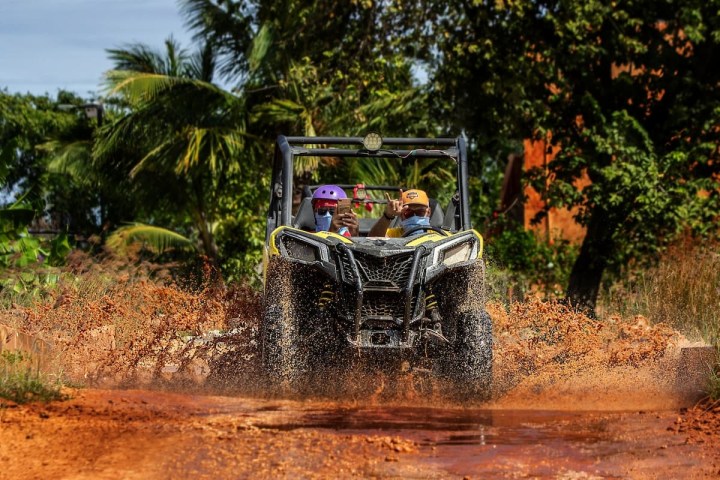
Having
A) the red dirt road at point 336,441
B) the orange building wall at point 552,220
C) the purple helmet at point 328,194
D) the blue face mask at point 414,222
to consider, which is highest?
the orange building wall at point 552,220

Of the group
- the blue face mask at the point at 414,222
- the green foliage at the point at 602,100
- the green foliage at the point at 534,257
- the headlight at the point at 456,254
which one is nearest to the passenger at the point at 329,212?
the blue face mask at the point at 414,222

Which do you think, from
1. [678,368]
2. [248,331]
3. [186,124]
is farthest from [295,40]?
[678,368]

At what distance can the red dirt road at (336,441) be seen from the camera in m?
5.70

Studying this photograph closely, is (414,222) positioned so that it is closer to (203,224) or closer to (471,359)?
(471,359)

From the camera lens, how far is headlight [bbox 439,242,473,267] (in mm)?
8277

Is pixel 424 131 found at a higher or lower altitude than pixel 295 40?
lower

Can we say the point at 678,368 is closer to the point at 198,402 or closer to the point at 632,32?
the point at 198,402

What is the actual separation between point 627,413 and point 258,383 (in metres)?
2.62

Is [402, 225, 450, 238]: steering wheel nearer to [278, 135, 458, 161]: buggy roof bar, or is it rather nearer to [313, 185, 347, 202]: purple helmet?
[313, 185, 347, 202]: purple helmet

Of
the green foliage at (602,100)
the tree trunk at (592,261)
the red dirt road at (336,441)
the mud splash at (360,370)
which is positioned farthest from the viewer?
the tree trunk at (592,261)

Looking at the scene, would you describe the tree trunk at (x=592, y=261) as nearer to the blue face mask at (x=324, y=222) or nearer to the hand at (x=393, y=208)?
the hand at (x=393, y=208)

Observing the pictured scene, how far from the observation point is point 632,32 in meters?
17.0

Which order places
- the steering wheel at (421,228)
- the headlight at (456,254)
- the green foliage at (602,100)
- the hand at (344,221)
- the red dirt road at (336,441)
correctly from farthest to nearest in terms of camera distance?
the green foliage at (602,100) → the hand at (344,221) → the steering wheel at (421,228) → the headlight at (456,254) → the red dirt road at (336,441)

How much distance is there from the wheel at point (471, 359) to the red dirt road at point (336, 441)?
0.34m
